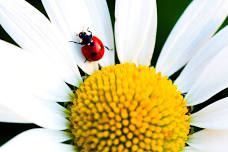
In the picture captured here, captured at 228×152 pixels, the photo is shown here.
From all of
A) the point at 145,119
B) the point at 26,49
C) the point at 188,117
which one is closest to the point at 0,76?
the point at 26,49

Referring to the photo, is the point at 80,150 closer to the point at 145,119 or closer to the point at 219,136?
the point at 145,119

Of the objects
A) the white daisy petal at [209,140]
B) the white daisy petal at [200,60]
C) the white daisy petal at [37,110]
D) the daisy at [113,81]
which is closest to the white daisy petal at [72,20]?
the daisy at [113,81]

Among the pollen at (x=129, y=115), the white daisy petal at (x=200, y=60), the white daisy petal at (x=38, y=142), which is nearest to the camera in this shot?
Result: the white daisy petal at (x=38, y=142)

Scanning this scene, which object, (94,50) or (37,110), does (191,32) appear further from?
(37,110)

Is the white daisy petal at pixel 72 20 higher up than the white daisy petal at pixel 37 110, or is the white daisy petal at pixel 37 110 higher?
the white daisy petal at pixel 72 20

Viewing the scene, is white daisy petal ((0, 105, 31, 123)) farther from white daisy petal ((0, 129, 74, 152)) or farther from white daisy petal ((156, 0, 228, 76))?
→ white daisy petal ((156, 0, 228, 76))

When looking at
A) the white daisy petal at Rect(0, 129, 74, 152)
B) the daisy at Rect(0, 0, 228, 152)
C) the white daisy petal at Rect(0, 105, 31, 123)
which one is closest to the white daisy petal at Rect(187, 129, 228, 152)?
the daisy at Rect(0, 0, 228, 152)

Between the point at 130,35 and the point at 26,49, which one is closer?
the point at 26,49

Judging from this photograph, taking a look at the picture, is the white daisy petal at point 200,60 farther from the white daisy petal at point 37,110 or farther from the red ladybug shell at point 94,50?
the white daisy petal at point 37,110
